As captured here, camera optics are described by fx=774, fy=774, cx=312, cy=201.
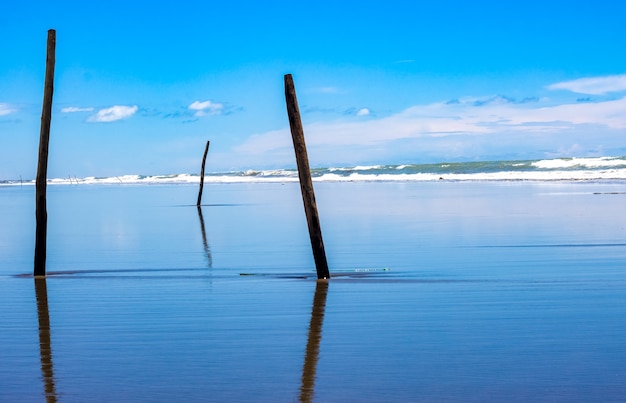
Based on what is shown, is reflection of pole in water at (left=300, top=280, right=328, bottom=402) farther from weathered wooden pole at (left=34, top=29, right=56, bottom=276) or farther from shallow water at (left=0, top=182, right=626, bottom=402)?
weathered wooden pole at (left=34, top=29, right=56, bottom=276)

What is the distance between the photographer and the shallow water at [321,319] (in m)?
5.23

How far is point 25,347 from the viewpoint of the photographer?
6.42 meters

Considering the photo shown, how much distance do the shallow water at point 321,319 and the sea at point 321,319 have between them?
0.02 meters

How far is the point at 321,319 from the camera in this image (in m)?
7.56

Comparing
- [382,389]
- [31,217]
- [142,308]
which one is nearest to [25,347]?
[142,308]

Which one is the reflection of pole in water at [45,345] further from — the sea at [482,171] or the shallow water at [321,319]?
the sea at [482,171]

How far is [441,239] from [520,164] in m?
69.5

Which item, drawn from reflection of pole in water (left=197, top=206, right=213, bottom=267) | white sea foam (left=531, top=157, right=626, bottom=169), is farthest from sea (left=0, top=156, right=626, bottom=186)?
reflection of pole in water (left=197, top=206, right=213, bottom=267)

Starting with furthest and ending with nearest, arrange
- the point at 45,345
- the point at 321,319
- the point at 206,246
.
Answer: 1. the point at 206,246
2. the point at 321,319
3. the point at 45,345

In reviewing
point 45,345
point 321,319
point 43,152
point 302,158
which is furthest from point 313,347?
point 43,152

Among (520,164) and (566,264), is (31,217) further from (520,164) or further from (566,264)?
(520,164)

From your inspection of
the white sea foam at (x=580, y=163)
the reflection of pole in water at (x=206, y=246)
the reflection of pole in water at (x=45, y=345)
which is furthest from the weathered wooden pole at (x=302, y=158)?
the white sea foam at (x=580, y=163)

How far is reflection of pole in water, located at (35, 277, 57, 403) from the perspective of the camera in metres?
5.16

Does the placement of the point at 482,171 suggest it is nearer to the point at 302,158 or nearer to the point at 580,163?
the point at 580,163
